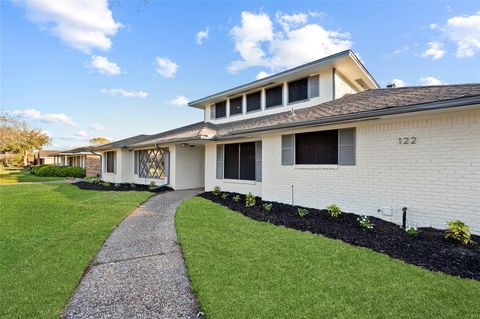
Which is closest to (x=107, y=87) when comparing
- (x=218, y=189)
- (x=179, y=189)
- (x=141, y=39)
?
(x=141, y=39)

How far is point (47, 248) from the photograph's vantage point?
5.01 meters

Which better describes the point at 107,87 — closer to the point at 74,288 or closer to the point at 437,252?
the point at 74,288

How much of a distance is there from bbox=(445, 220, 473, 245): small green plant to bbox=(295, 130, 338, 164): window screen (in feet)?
10.5

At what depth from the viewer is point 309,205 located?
330 inches

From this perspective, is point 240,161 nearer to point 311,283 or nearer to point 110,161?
point 311,283

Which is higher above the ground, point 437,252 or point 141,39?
point 141,39

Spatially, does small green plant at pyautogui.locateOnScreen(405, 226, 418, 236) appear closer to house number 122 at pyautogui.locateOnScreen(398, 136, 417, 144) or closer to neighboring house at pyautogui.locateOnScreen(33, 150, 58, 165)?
house number 122 at pyautogui.locateOnScreen(398, 136, 417, 144)

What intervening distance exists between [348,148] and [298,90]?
16.2 feet

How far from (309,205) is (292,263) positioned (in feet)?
14.3

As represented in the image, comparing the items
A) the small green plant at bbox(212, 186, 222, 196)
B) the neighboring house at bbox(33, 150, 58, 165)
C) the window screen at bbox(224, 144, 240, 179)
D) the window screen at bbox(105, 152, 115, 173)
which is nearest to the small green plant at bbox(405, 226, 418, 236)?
the window screen at bbox(224, 144, 240, 179)

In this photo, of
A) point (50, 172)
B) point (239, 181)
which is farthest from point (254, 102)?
point (50, 172)

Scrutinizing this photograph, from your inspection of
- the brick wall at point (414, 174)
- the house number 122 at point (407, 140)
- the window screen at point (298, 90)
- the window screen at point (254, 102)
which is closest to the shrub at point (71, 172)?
the window screen at point (254, 102)

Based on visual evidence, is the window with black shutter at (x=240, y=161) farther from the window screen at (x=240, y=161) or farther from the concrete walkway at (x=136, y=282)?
the concrete walkway at (x=136, y=282)

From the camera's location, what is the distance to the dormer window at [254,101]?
13141 millimetres
